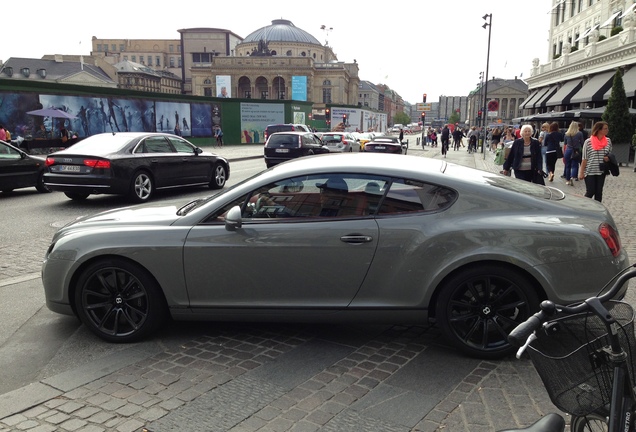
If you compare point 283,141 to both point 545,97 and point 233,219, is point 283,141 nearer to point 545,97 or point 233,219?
point 233,219

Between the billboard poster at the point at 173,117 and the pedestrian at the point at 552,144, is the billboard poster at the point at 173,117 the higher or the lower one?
the higher one

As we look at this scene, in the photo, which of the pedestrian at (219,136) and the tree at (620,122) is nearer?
the tree at (620,122)

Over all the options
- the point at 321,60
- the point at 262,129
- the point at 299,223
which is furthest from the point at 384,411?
the point at 321,60

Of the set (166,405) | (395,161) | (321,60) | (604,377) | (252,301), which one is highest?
(321,60)

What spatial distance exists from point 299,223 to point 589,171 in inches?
296

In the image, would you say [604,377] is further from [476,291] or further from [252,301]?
[252,301]

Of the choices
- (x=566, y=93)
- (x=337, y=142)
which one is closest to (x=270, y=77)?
(x=566, y=93)

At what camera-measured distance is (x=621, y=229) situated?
30.4 feet

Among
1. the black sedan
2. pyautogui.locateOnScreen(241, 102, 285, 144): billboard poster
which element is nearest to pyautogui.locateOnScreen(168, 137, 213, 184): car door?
the black sedan

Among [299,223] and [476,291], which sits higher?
[299,223]

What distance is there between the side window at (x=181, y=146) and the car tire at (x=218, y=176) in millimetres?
900

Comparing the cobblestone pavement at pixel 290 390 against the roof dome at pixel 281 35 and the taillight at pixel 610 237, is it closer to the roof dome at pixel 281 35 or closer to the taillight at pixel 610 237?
the taillight at pixel 610 237

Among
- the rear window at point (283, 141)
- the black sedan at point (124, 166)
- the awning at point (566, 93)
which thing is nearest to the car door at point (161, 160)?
the black sedan at point (124, 166)

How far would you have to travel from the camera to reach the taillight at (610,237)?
399 cm
